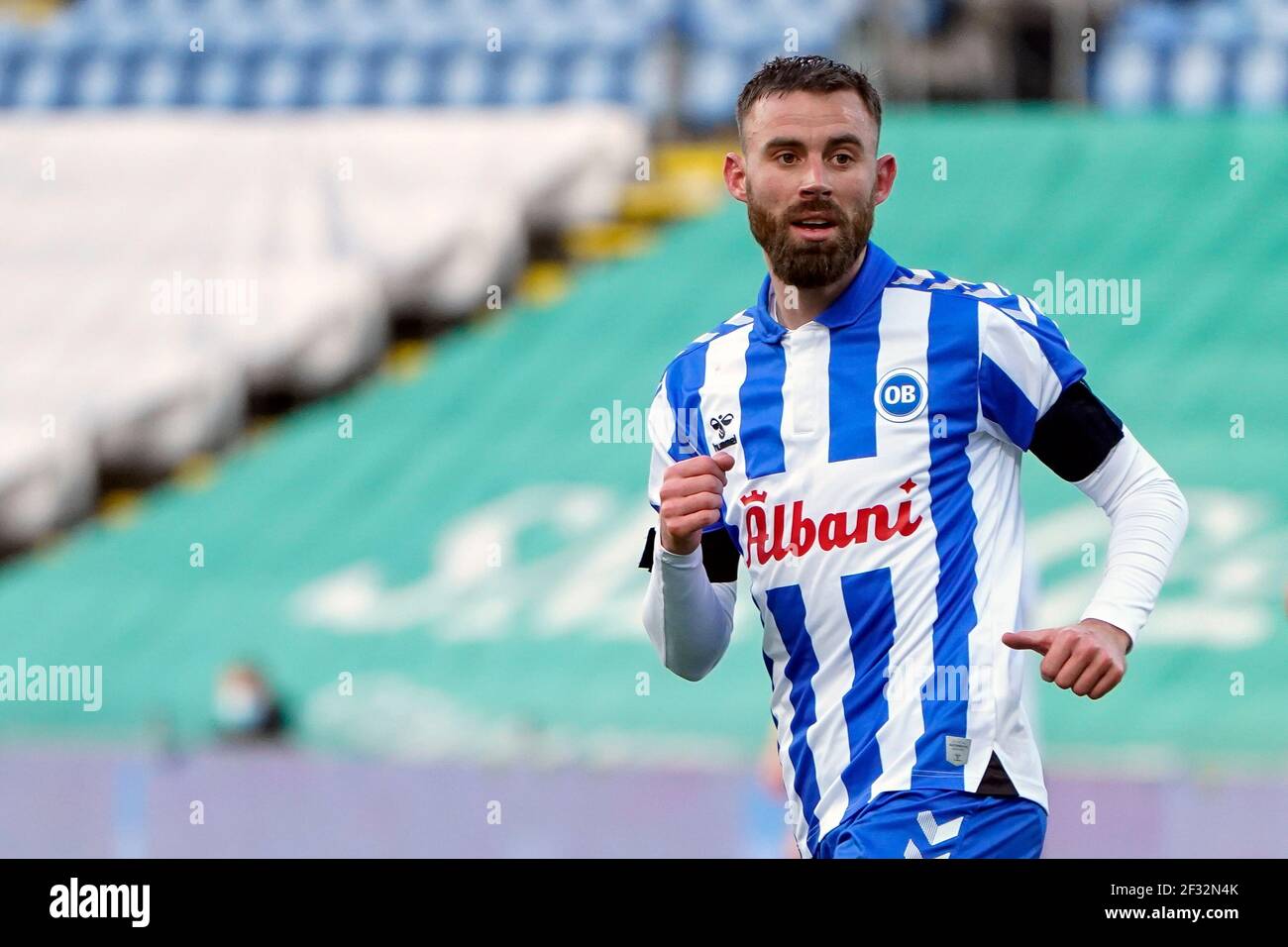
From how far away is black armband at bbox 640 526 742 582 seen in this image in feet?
10.4

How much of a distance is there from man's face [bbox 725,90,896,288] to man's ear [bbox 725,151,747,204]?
0.11 meters

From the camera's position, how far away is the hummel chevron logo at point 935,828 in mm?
2840

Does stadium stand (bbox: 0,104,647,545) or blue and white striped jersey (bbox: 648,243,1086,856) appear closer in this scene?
blue and white striped jersey (bbox: 648,243,1086,856)

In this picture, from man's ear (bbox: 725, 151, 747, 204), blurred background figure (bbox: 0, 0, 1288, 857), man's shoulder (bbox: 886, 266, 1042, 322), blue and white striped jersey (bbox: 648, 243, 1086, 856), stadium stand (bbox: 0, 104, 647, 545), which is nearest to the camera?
blue and white striped jersey (bbox: 648, 243, 1086, 856)

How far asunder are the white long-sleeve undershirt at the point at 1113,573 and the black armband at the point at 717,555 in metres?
0.02

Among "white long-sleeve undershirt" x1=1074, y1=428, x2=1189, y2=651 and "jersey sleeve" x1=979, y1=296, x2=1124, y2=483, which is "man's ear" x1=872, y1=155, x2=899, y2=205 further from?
"white long-sleeve undershirt" x1=1074, y1=428, x2=1189, y2=651

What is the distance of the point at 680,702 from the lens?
9.26m

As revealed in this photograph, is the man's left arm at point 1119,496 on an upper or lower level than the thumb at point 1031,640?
upper

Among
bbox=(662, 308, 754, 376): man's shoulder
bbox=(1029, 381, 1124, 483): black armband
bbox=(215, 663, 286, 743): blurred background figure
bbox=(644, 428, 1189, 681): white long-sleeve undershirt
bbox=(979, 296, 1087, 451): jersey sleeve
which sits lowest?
bbox=(215, 663, 286, 743): blurred background figure

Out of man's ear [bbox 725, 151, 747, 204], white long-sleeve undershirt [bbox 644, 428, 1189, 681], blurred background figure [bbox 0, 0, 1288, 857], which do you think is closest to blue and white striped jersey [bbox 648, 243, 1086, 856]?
white long-sleeve undershirt [bbox 644, 428, 1189, 681]

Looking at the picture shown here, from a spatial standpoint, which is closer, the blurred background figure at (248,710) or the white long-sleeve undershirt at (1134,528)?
the white long-sleeve undershirt at (1134,528)

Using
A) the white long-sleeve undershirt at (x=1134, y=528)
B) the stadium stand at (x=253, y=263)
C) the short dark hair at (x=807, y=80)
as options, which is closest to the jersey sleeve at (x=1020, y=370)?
the white long-sleeve undershirt at (x=1134, y=528)

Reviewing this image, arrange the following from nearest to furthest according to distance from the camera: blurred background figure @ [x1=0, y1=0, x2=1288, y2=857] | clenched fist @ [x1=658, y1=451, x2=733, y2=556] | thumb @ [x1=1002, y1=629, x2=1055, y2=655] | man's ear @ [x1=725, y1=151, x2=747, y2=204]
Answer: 1. thumb @ [x1=1002, y1=629, x2=1055, y2=655]
2. clenched fist @ [x1=658, y1=451, x2=733, y2=556]
3. man's ear @ [x1=725, y1=151, x2=747, y2=204]
4. blurred background figure @ [x1=0, y1=0, x2=1288, y2=857]

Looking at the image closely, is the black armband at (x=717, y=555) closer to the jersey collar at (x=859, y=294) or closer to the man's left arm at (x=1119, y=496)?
the jersey collar at (x=859, y=294)
